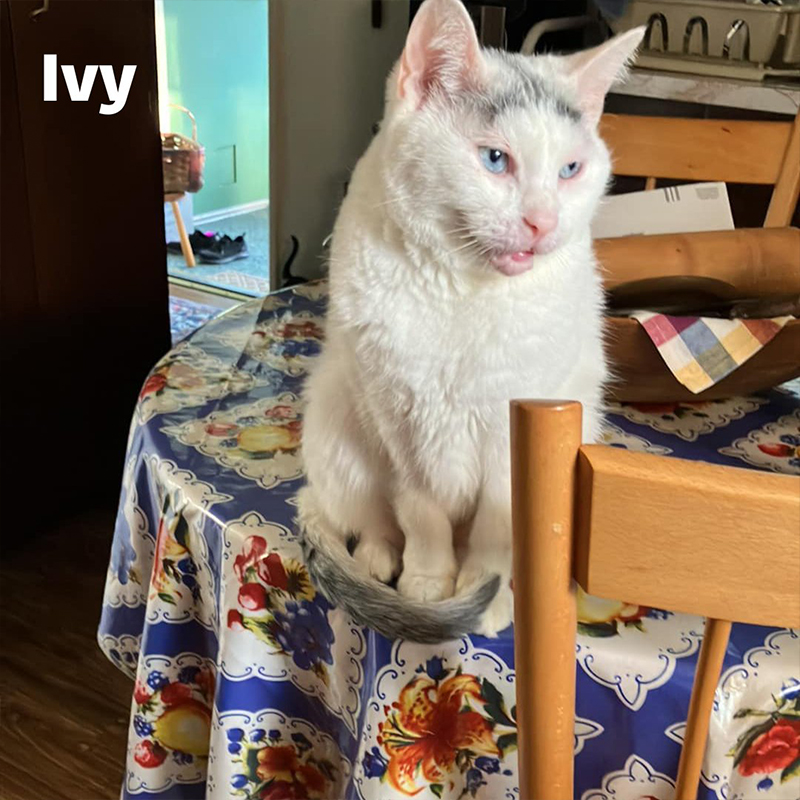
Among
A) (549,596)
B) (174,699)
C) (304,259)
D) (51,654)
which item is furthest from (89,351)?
(549,596)

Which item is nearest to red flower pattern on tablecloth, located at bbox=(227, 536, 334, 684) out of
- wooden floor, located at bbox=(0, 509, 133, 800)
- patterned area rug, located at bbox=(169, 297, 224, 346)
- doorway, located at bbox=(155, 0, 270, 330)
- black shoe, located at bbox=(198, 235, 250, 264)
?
wooden floor, located at bbox=(0, 509, 133, 800)

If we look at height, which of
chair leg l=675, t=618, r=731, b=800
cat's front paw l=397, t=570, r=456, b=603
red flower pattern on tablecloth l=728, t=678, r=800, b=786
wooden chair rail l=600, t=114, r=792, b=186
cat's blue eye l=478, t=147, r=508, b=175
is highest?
cat's blue eye l=478, t=147, r=508, b=175

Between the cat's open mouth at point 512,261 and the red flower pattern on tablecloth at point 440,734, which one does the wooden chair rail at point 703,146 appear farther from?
the red flower pattern on tablecloth at point 440,734

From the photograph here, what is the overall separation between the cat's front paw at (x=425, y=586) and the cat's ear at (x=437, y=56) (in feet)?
1.28

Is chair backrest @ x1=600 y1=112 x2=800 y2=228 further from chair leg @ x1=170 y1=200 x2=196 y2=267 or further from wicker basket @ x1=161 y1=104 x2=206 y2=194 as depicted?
chair leg @ x1=170 y1=200 x2=196 y2=267

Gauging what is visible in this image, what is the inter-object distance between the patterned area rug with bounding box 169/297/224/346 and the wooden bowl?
2243 mm

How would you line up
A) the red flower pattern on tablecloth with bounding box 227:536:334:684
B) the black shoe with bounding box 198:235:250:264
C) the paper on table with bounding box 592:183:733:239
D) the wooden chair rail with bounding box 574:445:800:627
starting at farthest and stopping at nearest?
1. the black shoe with bounding box 198:235:250:264
2. the paper on table with bounding box 592:183:733:239
3. the red flower pattern on tablecloth with bounding box 227:536:334:684
4. the wooden chair rail with bounding box 574:445:800:627

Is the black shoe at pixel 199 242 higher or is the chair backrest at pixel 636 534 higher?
the chair backrest at pixel 636 534

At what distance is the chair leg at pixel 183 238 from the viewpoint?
3334mm

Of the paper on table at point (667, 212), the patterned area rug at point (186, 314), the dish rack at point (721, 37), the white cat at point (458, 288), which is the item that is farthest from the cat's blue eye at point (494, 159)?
the patterned area rug at point (186, 314)

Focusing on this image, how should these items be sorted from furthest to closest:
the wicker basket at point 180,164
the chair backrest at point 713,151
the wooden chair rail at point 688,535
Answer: the wicker basket at point 180,164, the chair backrest at point 713,151, the wooden chair rail at point 688,535

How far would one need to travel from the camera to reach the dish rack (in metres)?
1.64

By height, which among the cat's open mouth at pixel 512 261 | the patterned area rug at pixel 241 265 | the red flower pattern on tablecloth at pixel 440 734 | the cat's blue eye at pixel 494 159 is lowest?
the patterned area rug at pixel 241 265

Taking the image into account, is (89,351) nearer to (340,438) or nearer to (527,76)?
(340,438)
